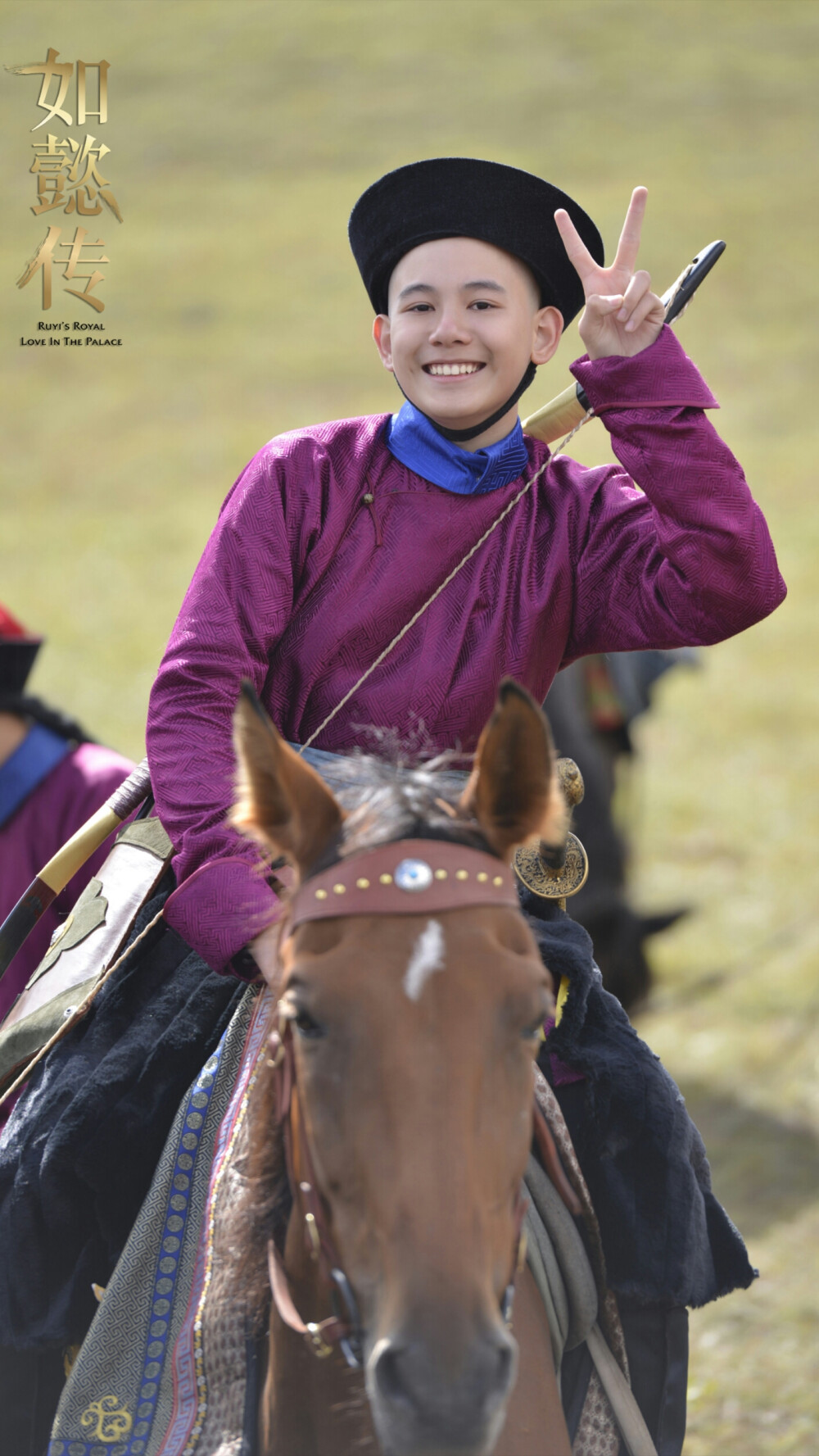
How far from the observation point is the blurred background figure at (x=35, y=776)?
439cm

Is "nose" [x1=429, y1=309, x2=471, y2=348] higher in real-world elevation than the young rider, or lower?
higher

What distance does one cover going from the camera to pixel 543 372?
23250 mm

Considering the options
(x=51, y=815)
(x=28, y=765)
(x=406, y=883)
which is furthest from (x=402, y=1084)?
(x=28, y=765)

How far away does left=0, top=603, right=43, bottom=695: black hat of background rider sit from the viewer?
4742mm

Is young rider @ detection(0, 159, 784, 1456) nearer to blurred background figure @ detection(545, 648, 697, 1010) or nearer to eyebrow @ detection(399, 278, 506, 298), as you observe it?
eyebrow @ detection(399, 278, 506, 298)

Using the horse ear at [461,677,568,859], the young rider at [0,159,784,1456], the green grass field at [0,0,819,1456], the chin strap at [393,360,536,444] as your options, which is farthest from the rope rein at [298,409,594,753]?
the green grass field at [0,0,819,1456]

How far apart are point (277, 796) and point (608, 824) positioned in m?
8.28

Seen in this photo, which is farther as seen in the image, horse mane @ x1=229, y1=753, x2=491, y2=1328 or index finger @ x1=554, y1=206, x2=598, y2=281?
index finger @ x1=554, y1=206, x2=598, y2=281

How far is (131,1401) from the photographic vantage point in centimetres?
227

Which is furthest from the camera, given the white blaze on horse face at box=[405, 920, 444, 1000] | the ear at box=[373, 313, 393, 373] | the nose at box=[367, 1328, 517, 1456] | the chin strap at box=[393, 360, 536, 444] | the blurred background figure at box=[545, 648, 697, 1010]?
the blurred background figure at box=[545, 648, 697, 1010]

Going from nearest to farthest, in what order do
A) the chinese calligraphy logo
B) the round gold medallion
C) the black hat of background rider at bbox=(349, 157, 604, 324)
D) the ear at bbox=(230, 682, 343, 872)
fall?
the ear at bbox=(230, 682, 343, 872)
the round gold medallion
the black hat of background rider at bbox=(349, 157, 604, 324)
the chinese calligraphy logo

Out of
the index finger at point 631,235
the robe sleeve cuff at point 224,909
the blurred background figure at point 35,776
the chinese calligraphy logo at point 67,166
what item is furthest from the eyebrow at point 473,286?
the chinese calligraphy logo at point 67,166

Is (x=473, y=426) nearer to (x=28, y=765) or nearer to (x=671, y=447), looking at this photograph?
(x=671, y=447)

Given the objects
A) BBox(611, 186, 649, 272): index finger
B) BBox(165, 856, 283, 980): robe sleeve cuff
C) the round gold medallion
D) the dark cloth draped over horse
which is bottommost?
the dark cloth draped over horse
